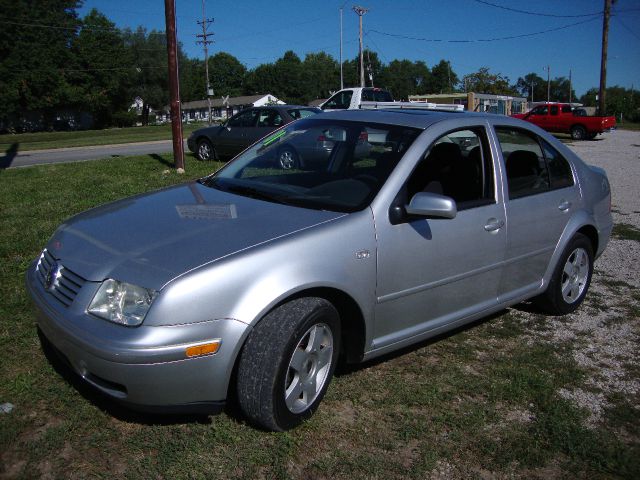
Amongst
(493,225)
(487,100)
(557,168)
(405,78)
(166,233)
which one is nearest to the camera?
(166,233)

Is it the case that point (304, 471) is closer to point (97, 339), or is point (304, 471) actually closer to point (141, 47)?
point (97, 339)

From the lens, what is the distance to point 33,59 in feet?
182

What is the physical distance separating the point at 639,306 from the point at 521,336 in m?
1.37

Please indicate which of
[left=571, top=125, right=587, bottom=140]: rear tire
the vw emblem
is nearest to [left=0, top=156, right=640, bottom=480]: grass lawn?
the vw emblem

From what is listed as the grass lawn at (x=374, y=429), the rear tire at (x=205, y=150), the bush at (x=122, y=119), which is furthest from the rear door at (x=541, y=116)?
the bush at (x=122, y=119)

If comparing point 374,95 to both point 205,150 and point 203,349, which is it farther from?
point 203,349

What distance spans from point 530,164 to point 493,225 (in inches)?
32.3

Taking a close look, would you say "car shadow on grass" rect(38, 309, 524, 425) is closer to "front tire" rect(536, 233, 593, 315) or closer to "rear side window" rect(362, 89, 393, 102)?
"front tire" rect(536, 233, 593, 315)

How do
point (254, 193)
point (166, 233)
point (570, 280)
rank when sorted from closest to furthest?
point (166, 233)
point (254, 193)
point (570, 280)

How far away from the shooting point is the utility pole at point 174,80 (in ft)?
38.0

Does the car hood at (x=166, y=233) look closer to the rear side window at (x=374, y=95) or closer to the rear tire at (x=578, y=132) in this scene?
the rear side window at (x=374, y=95)

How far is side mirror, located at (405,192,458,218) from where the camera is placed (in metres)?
3.15

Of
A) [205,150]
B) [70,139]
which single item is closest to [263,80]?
[70,139]

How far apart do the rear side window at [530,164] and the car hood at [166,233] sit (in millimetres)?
1552
